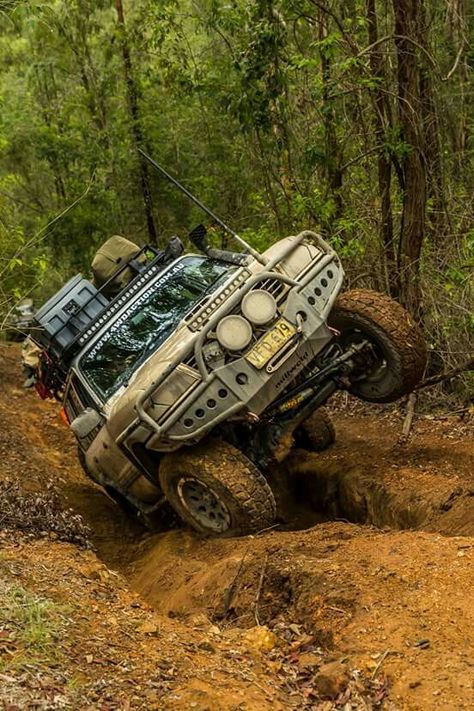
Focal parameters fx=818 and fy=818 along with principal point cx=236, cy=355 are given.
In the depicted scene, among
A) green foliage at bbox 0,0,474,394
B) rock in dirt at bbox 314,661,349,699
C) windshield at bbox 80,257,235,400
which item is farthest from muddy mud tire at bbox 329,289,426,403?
rock in dirt at bbox 314,661,349,699

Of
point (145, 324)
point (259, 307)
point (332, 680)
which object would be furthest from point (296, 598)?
point (145, 324)

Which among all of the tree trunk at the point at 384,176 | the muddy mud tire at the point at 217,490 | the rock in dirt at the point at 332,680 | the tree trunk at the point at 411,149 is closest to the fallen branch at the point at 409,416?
the tree trunk at the point at 411,149

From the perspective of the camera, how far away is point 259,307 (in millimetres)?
6156

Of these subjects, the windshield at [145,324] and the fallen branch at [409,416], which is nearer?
the windshield at [145,324]

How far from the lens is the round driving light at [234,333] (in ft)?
19.6

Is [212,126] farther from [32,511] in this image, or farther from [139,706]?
[139,706]

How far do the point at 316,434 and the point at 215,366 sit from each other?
240 cm

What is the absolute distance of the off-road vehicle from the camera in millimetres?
5953

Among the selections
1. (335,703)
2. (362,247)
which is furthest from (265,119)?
(335,703)

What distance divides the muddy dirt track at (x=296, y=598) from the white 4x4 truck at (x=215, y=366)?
55 cm

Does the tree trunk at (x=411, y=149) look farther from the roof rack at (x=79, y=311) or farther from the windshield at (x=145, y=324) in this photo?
the roof rack at (x=79, y=311)

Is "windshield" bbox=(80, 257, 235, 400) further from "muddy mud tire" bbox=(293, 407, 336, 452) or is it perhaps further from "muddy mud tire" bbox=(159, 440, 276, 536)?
"muddy mud tire" bbox=(293, 407, 336, 452)

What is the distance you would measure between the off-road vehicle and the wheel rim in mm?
11

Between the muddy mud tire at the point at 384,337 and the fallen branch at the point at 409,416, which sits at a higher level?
the muddy mud tire at the point at 384,337
